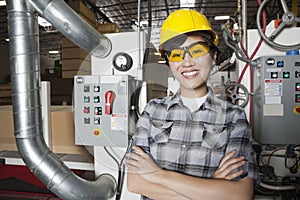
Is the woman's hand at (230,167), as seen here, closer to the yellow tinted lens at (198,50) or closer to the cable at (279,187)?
the yellow tinted lens at (198,50)

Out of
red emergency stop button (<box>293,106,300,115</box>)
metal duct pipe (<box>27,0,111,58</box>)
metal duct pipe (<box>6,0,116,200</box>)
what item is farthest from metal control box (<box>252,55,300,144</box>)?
metal duct pipe (<box>6,0,116,200</box>)

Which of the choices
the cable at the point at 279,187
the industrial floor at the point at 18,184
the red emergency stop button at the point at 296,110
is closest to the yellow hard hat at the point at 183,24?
the red emergency stop button at the point at 296,110

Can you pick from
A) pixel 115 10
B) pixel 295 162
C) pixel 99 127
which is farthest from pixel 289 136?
pixel 115 10

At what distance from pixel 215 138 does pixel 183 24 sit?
37 centimetres

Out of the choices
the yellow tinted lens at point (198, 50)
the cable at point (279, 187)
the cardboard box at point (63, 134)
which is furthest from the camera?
the cardboard box at point (63, 134)

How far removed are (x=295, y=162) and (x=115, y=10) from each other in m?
4.70

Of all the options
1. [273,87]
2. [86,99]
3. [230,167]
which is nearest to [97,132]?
[86,99]

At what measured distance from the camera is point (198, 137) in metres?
0.78

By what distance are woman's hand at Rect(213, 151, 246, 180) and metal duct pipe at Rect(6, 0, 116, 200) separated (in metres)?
0.65

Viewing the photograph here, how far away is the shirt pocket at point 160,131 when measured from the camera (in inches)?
31.9

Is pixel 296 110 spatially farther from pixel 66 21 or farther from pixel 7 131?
pixel 7 131

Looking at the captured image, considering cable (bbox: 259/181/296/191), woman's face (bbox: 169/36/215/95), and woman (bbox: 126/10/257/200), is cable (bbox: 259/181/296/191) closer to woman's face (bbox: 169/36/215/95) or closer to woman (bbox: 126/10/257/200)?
woman (bbox: 126/10/257/200)

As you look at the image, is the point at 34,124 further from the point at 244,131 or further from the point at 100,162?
the point at 244,131

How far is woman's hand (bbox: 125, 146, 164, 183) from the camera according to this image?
765 mm
